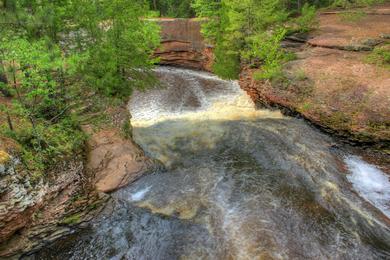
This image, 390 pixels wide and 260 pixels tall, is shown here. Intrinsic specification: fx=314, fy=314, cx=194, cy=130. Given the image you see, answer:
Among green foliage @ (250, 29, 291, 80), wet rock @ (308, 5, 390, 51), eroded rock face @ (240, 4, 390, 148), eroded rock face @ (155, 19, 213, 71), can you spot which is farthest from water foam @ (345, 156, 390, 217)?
eroded rock face @ (155, 19, 213, 71)

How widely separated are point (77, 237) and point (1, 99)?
17.7 feet

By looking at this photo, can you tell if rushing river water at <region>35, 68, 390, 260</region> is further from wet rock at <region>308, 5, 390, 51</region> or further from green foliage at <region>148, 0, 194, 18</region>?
green foliage at <region>148, 0, 194, 18</region>

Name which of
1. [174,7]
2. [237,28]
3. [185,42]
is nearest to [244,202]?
[237,28]

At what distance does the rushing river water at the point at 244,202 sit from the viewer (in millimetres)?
7930

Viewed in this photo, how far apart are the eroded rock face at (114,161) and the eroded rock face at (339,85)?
8.26 meters

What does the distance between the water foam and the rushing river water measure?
0.11 ft

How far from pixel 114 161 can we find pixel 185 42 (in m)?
17.8

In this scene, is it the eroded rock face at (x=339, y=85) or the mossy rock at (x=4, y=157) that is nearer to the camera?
the mossy rock at (x=4, y=157)

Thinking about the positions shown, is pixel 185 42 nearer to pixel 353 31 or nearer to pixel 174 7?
pixel 353 31

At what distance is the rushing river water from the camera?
7.93 meters

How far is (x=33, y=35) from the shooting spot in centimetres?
1036

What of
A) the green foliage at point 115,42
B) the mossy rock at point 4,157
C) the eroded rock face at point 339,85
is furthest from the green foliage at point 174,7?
the mossy rock at point 4,157

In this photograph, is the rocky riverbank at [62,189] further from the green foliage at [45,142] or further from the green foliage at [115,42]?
the green foliage at [115,42]

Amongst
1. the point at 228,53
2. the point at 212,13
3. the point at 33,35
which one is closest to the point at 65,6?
the point at 33,35
